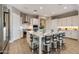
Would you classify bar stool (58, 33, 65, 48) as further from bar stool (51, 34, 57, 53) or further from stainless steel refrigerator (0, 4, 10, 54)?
stainless steel refrigerator (0, 4, 10, 54)

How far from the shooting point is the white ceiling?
9.00 feet

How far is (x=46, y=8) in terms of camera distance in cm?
283

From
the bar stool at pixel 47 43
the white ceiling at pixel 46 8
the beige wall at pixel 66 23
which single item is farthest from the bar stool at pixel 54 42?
the white ceiling at pixel 46 8

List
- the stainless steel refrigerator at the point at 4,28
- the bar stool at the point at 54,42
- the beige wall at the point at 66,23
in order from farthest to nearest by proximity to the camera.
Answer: the bar stool at the point at 54,42 < the beige wall at the point at 66,23 < the stainless steel refrigerator at the point at 4,28

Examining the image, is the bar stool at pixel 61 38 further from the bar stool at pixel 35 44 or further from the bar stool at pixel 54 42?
the bar stool at pixel 35 44

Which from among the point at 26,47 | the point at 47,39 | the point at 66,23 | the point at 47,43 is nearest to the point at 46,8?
the point at 66,23

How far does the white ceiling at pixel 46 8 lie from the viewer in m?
2.74

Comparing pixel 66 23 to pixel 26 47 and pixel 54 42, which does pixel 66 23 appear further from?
pixel 26 47

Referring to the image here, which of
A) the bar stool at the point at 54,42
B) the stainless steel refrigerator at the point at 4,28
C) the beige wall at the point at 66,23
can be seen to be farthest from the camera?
the bar stool at the point at 54,42

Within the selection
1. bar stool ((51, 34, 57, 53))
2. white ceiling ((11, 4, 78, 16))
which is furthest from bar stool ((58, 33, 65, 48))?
white ceiling ((11, 4, 78, 16))

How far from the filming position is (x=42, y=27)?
288 centimetres
